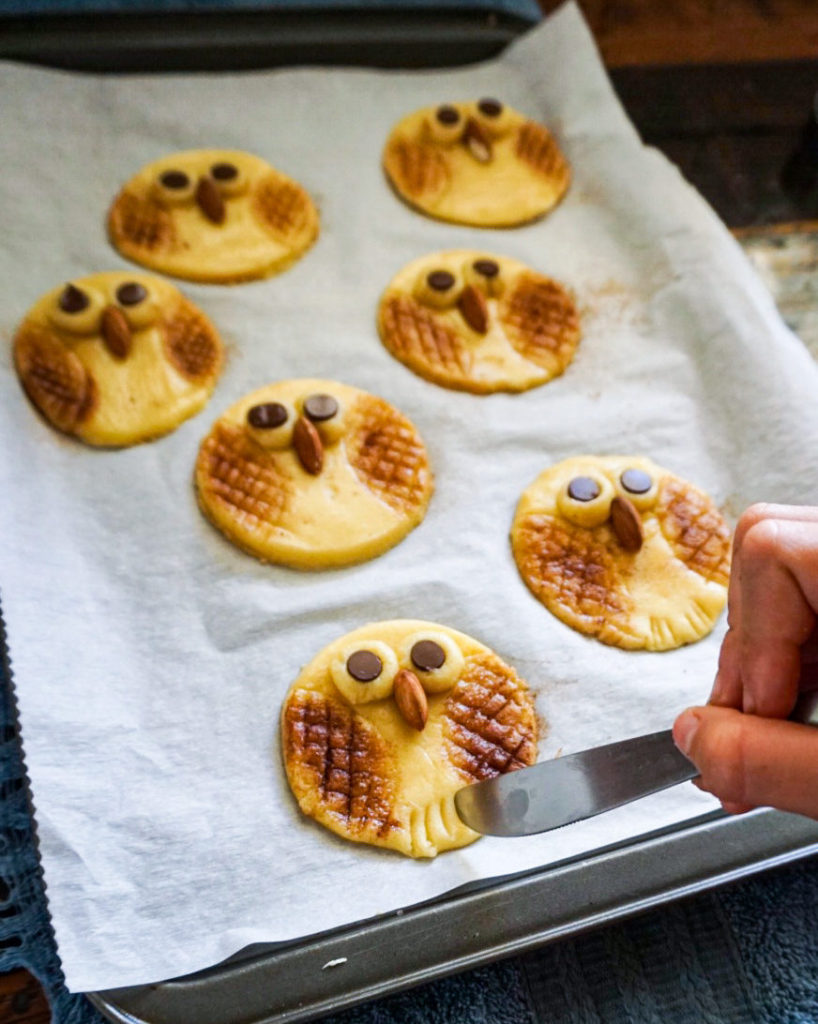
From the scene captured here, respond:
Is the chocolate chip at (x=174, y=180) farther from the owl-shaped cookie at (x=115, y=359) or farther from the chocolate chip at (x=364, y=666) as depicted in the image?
the chocolate chip at (x=364, y=666)

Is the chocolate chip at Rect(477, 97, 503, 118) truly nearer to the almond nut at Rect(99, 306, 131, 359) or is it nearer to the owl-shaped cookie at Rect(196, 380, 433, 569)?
the owl-shaped cookie at Rect(196, 380, 433, 569)

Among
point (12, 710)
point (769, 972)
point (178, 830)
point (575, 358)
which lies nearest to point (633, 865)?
point (769, 972)

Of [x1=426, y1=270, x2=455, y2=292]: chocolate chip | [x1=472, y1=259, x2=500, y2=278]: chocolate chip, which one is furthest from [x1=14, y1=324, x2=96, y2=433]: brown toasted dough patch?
[x1=472, y1=259, x2=500, y2=278]: chocolate chip

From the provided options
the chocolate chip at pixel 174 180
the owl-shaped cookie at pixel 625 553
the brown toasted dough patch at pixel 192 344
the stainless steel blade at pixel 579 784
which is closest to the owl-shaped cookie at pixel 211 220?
the chocolate chip at pixel 174 180

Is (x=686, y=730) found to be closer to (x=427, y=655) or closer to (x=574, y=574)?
(x=427, y=655)

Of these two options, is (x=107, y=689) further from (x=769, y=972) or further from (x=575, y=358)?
(x=575, y=358)

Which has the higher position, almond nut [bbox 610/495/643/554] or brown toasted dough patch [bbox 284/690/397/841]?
almond nut [bbox 610/495/643/554]
